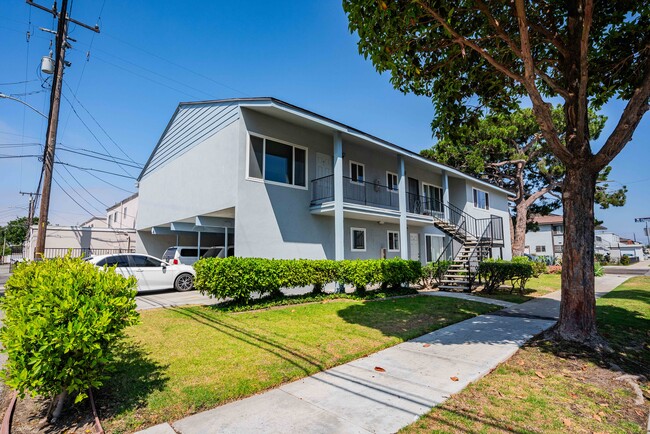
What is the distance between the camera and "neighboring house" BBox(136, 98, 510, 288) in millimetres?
11477

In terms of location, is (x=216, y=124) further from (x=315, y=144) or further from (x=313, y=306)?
(x=313, y=306)

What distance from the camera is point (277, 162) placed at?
1234 centimetres

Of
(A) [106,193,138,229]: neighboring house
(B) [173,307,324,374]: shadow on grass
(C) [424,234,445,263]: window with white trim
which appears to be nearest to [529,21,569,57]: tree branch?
(B) [173,307,324,374]: shadow on grass

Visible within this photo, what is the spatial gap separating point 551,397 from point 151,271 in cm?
1254

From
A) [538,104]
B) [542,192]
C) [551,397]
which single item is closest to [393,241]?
[538,104]

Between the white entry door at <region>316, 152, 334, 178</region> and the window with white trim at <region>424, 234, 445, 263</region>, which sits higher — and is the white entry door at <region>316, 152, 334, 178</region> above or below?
above

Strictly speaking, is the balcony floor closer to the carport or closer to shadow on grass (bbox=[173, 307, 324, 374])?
the carport

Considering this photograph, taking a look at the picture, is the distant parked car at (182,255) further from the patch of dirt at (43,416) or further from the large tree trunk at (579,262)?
the large tree trunk at (579,262)

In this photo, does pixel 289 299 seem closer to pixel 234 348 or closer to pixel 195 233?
pixel 234 348

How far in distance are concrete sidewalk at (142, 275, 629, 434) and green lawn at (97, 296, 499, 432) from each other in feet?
0.86

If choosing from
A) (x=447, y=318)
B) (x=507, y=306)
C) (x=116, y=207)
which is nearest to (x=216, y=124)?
(x=447, y=318)

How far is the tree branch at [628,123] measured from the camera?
5.80 m

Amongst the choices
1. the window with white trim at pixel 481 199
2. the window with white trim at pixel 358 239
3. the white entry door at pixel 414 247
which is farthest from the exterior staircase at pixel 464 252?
the window with white trim at pixel 358 239

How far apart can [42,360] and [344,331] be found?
16.3 feet
